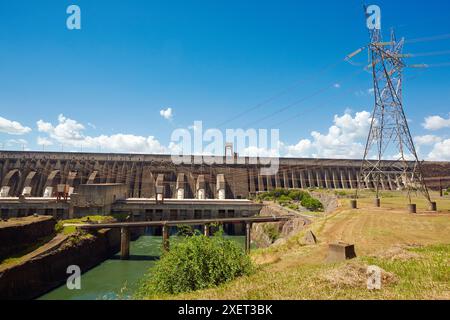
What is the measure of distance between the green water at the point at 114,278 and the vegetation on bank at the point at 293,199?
27.8 meters

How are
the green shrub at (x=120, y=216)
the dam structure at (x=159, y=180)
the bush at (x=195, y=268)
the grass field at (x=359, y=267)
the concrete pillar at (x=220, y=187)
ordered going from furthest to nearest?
1. the concrete pillar at (x=220, y=187)
2. the dam structure at (x=159, y=180)
3. the green shrub at (x=120, y=216)
4. the bush at (x=195, y=268)
5. the grass field at (x=359, y=267)

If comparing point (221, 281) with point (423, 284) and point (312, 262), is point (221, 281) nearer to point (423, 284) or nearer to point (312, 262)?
point (312, 262)

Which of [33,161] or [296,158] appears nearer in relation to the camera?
[33,161]

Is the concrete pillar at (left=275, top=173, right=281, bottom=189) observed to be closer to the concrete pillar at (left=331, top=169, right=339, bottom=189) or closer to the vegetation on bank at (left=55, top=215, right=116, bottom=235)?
the concrete pillar at (left=331, top=169, right=339, bottom=189)

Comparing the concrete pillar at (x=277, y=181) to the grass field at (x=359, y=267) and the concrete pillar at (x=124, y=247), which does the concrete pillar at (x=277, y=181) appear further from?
the grass field at (x=359, y=267)

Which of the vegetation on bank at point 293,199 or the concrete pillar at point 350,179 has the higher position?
the concrete pillar at point 350,179

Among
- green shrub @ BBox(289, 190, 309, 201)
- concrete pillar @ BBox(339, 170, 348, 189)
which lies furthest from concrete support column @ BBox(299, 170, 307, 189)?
green shrub @ BBox(289, 190, 309, 201)

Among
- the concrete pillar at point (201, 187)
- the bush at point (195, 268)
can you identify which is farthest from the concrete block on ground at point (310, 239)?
the concrete pillar at point (201, 187)

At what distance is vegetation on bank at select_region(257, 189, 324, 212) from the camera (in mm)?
55781

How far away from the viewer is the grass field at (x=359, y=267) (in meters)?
11.6

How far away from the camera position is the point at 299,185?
3408 inches

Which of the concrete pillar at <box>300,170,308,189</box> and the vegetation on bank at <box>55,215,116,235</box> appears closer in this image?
the vegetation on bank at <box>55,215,116,235</box>
